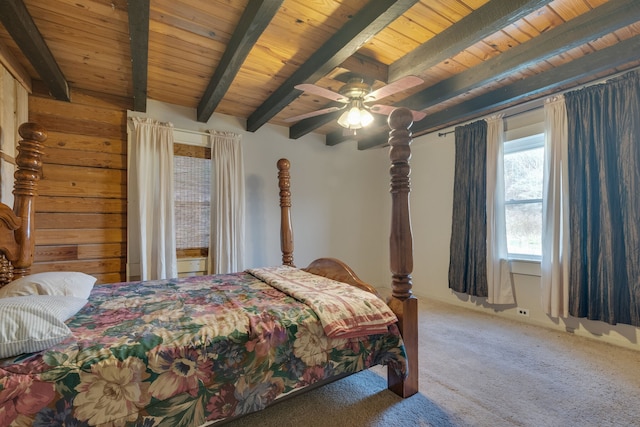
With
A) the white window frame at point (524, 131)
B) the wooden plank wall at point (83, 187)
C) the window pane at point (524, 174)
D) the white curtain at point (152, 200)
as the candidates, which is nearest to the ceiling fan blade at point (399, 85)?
the white window frame at point (524, 131)

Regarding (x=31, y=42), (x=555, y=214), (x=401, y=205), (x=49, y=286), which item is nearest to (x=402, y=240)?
(x=401, y=205)

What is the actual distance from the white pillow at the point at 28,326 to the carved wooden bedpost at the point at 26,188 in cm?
107

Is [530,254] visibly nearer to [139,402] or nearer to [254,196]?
[254,196]

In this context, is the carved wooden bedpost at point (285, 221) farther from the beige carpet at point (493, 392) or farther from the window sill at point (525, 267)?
the window sill at point (525, 267)

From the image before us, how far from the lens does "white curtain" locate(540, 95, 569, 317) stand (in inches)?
109

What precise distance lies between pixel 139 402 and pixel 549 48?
316 cm

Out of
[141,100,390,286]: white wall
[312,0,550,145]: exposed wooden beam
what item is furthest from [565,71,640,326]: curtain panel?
[141,100,390,286]: white wall

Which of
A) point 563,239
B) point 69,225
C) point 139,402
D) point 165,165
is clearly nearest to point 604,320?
point 563,239

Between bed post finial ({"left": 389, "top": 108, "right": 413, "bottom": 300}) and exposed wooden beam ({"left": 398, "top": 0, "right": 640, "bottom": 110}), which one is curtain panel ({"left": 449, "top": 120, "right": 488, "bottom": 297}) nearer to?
exposed wooden beam ({"left": 398, "top": 0, "right": 640, "bottom": 110})

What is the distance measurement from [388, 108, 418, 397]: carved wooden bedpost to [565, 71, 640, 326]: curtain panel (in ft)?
6.69

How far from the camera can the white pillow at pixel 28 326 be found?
1.00 meters

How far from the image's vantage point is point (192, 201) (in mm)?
3355

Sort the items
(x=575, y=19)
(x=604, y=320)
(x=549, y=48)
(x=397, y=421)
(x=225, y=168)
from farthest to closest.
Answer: (x=225, y=168), (x=604, y=320), (x=549, y=48), (x=575, y=19), (x=397, y=421)

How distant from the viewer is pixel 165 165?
3.08m
